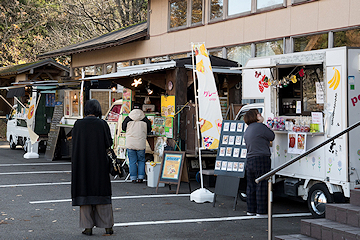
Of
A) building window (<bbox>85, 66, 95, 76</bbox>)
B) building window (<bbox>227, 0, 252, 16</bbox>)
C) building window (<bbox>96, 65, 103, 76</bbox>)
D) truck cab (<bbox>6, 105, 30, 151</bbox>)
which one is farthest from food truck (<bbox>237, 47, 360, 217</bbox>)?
building window (<bbox>85, 66, 95, 76</bbox>)

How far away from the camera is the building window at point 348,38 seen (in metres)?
11.0

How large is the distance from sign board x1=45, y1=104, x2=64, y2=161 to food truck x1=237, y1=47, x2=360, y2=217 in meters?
9.12

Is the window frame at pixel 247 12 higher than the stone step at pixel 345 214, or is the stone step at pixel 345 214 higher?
the window frame at pixel 247 12

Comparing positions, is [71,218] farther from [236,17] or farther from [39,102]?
[39,102]

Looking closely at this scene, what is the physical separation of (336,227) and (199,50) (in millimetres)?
5093

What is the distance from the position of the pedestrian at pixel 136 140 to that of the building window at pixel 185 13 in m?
5.79

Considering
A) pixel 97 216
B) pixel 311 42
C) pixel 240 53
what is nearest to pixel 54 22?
pixel 240 53

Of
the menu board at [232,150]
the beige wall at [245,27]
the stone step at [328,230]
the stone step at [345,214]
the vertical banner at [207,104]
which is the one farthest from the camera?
the beige wall at [245,27]

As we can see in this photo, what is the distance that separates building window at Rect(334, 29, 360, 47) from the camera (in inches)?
432

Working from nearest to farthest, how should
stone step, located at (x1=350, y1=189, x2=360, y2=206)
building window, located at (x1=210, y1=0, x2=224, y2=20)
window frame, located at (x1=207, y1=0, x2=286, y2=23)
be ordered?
stone step, located at (x1=350, y1=189, x2=360, y2=206) < window frame, located at (x1=207, y1=0, x2=286, y2=23) < building window, located at (x1=210, y1=0, x2=224, y2=20)

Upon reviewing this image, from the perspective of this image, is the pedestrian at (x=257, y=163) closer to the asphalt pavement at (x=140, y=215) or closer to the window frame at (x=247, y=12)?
the asphalt pavement at (x=140, y=215)

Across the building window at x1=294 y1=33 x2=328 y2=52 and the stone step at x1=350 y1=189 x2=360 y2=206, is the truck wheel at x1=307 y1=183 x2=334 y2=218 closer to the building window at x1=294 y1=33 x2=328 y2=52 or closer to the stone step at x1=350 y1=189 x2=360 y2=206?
the stone step at x1=350 y1=189 x2=360 y2=206

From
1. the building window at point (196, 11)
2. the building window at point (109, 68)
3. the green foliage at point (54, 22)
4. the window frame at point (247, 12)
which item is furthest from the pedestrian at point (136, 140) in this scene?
the green foliage at point (54, 22)

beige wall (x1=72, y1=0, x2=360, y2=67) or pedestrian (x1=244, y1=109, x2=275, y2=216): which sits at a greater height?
beige wall (x1=72, y1=0, x2=360, y2=67)
